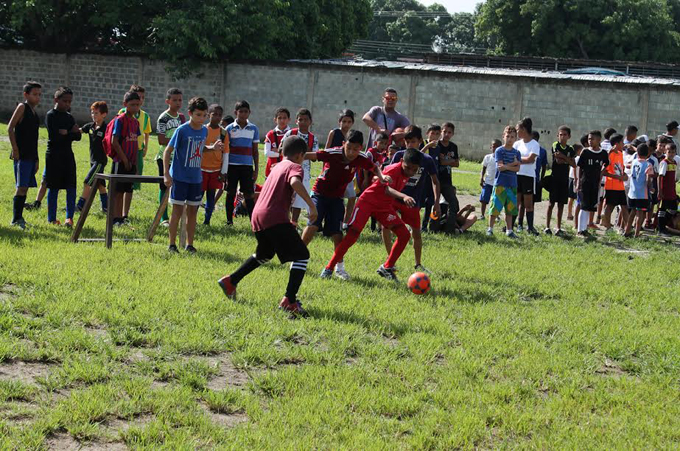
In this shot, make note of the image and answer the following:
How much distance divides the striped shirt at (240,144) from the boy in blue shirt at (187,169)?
8.51ft

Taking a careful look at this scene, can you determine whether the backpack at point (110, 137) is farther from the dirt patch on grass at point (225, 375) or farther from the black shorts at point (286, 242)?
the dirt patch on grass at point (225, 375)

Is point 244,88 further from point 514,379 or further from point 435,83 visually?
point 514,379

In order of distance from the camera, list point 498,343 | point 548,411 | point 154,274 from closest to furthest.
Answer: point 548,411 < point 498,343 < point 154,274

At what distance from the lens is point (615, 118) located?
1245 inches

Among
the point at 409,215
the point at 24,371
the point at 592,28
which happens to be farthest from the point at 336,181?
the point at 592,28

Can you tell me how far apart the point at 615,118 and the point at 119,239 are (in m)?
25.5

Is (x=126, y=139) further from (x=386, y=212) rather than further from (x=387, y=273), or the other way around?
(x=387, y=273)

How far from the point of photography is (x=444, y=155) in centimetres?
1370

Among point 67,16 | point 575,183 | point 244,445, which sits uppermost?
point 67,16

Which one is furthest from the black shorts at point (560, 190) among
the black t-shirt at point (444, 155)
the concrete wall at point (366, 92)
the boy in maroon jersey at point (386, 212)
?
the concrete wall at point (366, 92)

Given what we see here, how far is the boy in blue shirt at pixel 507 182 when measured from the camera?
45.5 ft

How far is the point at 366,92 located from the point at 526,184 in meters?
20.9

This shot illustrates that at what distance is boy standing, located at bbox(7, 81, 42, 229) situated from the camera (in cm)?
1072

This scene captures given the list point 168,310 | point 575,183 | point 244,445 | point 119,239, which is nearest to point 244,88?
point 575,183
